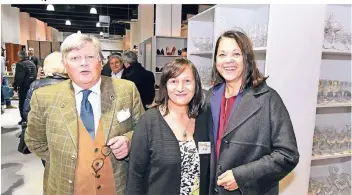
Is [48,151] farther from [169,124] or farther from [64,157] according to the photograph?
[169,124]

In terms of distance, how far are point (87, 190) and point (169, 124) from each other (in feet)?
1.53

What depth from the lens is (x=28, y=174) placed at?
302cm

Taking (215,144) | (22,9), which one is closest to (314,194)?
(215,144)

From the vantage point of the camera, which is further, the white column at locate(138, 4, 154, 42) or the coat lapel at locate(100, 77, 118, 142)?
the white column at locate(138, 4, 154, 42)

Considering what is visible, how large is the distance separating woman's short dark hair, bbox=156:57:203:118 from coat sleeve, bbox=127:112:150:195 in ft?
0.44

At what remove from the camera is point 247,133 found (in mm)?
1130

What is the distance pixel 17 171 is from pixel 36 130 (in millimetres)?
2277

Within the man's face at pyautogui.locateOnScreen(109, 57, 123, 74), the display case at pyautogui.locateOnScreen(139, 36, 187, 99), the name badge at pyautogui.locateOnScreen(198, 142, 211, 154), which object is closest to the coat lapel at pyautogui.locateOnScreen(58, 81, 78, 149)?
the name badge at pyautogui.locateOnScreen(198, 142, 211, 154)

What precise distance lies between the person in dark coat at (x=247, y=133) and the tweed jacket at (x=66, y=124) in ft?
1.31

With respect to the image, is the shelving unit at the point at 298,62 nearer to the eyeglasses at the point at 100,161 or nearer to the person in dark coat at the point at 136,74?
the eyeglasses at the point at 100,161

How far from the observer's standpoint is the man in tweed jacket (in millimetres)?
1155

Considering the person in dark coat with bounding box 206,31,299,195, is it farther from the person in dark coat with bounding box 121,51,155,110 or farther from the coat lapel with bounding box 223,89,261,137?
the person in dark coat with bounding box 121,51,155,110

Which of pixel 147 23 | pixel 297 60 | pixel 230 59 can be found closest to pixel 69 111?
pixel 230 59

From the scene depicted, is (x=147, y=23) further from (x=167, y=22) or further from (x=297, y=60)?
(x=297, y=60)
